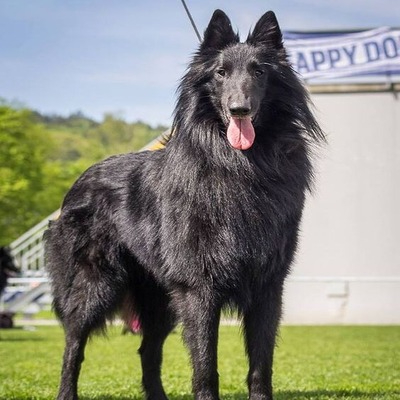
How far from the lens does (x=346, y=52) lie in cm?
2052

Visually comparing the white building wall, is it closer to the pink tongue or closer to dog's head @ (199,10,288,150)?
dog's head @ (199,10,288,150)

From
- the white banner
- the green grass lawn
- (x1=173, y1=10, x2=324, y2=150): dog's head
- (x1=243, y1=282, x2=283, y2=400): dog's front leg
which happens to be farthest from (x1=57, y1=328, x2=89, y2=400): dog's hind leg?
the white banner

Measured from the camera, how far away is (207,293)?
489cm

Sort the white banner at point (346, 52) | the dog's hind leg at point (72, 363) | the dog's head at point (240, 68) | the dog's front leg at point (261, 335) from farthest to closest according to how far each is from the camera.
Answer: the white banner at point (346, 52) → the dog's hind leg at point (72, 363) → the dog's front leg at point (261, 335) → the dog's head at point (240, 68)

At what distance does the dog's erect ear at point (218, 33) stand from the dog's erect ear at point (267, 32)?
0.13m

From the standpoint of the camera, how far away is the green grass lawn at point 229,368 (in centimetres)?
641

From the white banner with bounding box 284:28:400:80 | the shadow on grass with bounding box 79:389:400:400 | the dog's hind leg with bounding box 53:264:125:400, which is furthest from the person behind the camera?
the white banner with bounding box 284:28:400:80

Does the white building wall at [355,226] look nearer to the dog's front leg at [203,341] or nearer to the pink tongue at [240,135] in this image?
the dog's front leg at [203,341]

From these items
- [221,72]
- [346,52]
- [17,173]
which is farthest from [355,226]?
[17,173]

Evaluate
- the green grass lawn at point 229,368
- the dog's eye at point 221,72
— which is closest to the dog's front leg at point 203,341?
the green grass lawn at point 229,368

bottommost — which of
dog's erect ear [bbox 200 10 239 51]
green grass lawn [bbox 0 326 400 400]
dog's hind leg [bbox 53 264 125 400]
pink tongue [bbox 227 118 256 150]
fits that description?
green grass lawn [bbox 0 326 400 400]

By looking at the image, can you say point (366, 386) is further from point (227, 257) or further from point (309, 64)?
point (309, 64)

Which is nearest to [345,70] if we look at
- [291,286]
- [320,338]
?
[291,286]

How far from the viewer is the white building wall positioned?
68.0 ft
